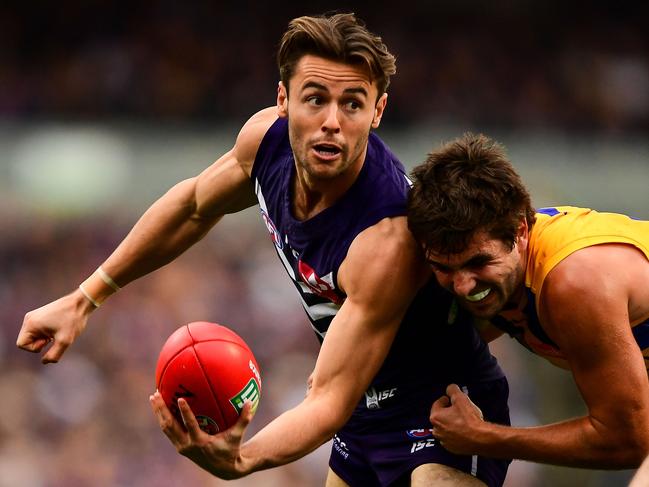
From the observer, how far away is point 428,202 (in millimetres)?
4359

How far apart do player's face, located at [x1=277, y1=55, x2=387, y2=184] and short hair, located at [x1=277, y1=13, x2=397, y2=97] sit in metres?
0.03

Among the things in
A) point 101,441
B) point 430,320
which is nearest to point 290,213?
point 430,320

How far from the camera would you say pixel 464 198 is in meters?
4.37

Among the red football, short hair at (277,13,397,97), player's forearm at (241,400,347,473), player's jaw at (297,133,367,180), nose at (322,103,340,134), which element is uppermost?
short hair at (277,13,397,97)

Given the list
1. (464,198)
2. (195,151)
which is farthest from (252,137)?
(195,151)

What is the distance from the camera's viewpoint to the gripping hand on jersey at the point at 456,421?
4727 mm

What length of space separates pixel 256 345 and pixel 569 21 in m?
6.68

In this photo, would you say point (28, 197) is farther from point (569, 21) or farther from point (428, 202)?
point (428, 202)

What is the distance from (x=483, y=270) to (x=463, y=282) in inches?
3.5

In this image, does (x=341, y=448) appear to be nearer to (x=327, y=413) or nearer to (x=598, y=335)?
(x=327, y=413)

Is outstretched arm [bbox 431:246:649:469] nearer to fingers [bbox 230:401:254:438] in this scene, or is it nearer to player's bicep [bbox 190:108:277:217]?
fingers [bbox 230:401:254:438]

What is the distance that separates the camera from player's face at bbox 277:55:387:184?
4512mm

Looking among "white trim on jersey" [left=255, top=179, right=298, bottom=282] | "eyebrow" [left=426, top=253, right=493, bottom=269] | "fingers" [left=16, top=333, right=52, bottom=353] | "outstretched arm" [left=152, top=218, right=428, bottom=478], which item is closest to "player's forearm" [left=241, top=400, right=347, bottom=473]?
"outstretched arm" [left=152, top=218, right=428, bottom=478]

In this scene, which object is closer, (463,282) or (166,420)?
(166,420)
